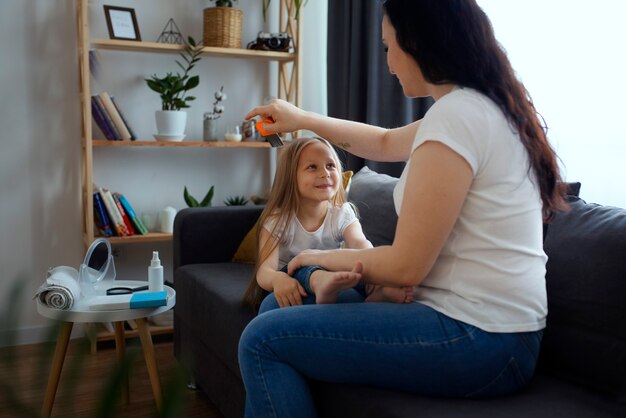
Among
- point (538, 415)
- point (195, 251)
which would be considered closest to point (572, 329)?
point (538, 415)

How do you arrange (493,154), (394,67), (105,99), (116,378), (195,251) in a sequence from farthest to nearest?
(105,99), (195,251), (394,67), (493,154), (116,378)

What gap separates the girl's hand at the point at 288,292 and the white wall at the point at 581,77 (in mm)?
965

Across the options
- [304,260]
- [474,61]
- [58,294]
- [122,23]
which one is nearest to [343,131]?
[304,260]

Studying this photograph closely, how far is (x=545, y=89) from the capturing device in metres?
2.35

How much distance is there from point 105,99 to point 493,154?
7.01 feet

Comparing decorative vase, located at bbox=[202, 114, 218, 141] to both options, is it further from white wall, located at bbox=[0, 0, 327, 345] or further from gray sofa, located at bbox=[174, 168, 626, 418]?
gray sofa, located at bbox=[174, 168, 626, 418]

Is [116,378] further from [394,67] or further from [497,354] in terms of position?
[394,67]

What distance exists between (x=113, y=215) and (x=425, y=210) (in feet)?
6.77

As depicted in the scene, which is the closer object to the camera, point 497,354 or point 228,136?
point 497,354

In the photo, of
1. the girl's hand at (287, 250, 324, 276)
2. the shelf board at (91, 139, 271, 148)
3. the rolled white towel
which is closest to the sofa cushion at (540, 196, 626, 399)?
the girl's hand at (287, 250, 324, 276)

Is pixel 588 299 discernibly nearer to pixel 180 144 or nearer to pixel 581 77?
pixel 581 77

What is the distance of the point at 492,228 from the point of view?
1.20m

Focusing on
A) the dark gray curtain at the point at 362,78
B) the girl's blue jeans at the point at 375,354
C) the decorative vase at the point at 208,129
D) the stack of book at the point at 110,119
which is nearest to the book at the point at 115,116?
the stack of book at the point at 110,119

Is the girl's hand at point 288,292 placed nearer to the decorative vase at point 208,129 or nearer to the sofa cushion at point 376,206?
the sofa cushion at point 376,206
